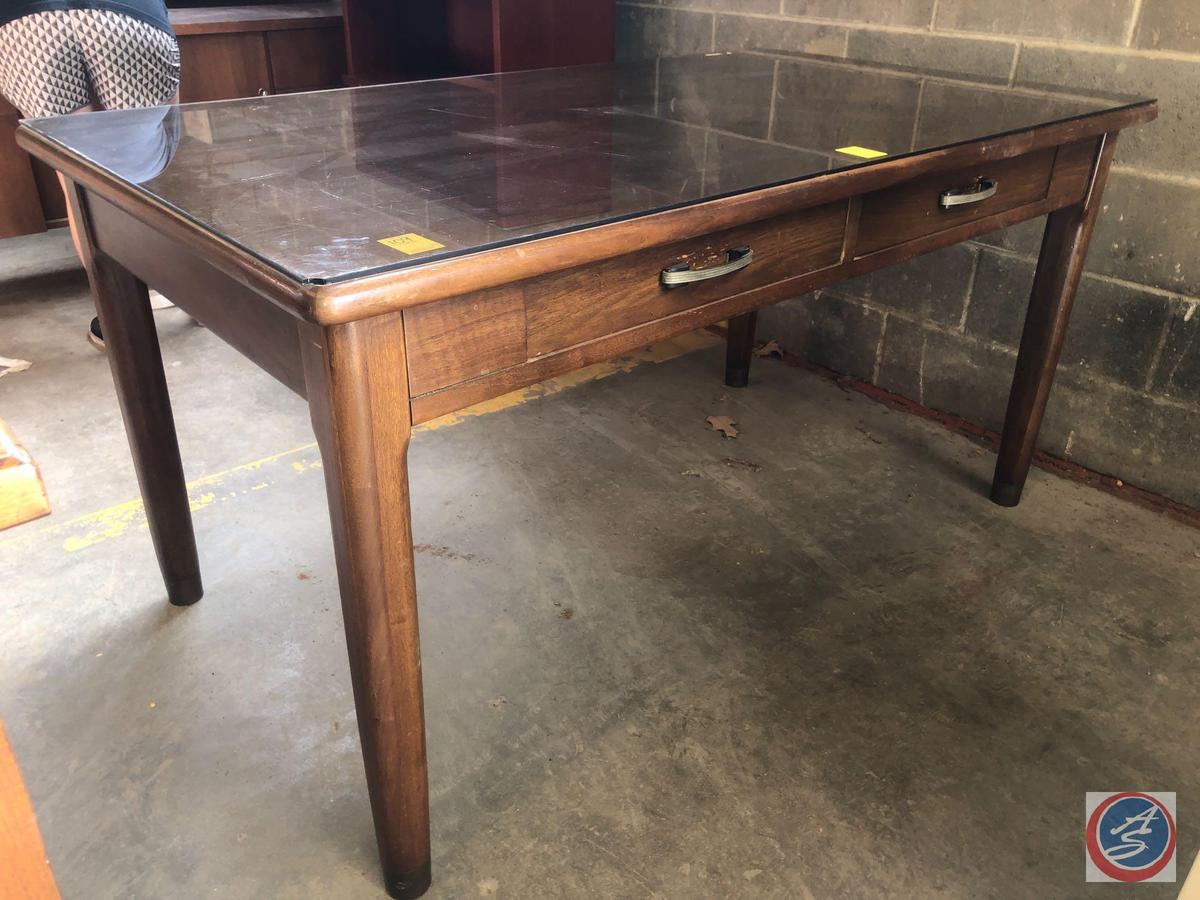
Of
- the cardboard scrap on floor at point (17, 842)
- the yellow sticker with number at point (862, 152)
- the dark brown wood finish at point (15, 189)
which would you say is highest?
the yellow sticker with number at point (862, 152)

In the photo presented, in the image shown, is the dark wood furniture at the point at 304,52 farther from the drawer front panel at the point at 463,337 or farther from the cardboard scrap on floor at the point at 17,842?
the cardboard scrap on floor at the point at 17,842

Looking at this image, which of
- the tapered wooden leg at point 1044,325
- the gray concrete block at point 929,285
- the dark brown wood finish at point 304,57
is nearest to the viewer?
the tapered wooden leg at point 1044,325

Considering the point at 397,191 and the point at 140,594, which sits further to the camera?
the point at 140,594

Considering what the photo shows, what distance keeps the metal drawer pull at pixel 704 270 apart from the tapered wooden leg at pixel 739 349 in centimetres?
129

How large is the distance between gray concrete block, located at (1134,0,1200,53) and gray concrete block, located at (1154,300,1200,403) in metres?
0.51

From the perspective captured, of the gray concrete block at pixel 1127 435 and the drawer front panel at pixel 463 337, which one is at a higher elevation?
the drawer front panel at pixel 463 337

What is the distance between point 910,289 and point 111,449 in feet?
6.58

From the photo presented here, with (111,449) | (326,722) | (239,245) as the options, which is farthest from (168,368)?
(239,245)

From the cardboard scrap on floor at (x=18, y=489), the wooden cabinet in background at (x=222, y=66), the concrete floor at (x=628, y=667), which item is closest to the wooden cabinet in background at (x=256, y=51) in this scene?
the wooden cabinet in background at (x=222, y=66)

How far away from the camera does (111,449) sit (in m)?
2.27

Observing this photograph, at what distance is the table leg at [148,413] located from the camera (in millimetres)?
1450

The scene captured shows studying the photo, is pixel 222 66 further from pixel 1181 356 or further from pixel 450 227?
pixel 1181 356

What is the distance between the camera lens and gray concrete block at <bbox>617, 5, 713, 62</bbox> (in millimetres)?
2752

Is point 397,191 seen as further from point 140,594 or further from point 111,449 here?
point 111,449
